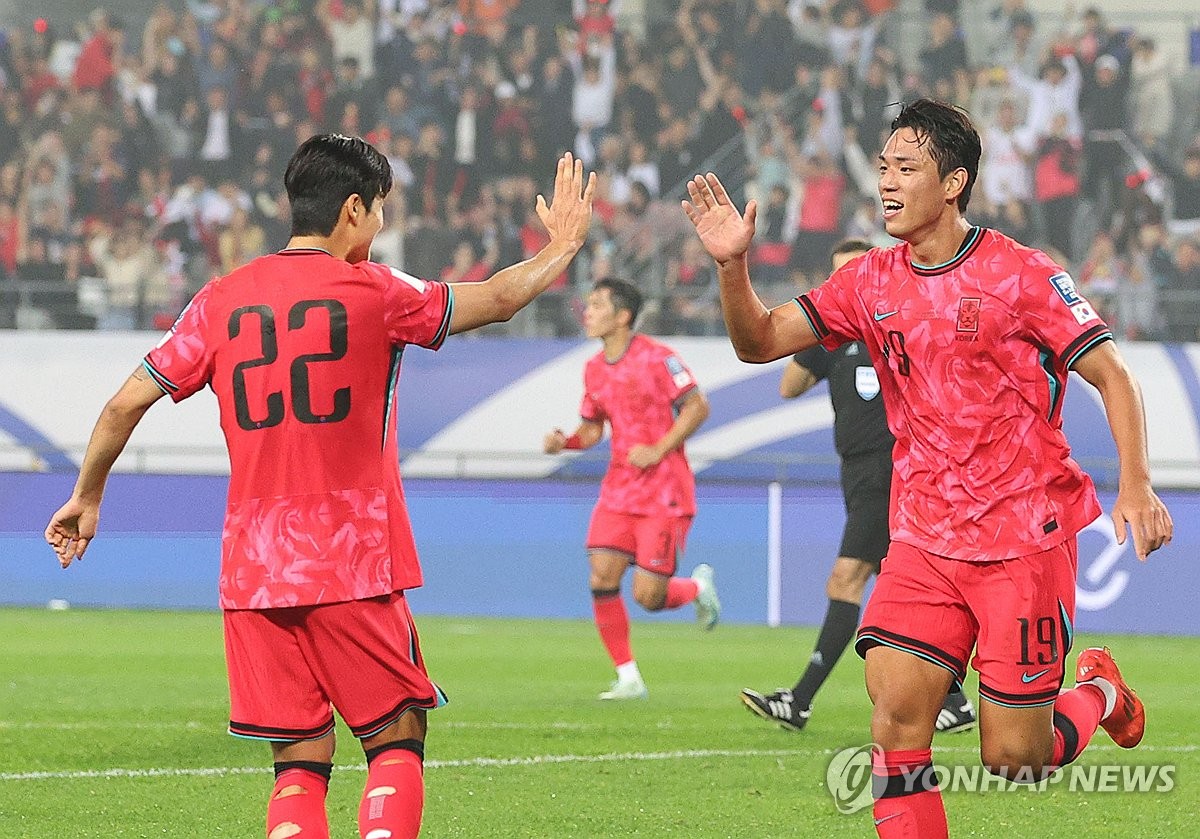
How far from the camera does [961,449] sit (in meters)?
5.15

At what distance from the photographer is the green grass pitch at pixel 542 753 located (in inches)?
258

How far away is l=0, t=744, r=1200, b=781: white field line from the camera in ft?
24.7

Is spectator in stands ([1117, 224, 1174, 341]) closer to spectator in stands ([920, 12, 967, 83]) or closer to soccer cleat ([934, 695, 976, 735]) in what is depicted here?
spectator in stands ([920, 12, 967, 83])

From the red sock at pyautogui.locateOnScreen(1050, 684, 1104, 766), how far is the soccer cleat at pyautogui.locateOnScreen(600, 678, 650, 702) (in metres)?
4.65

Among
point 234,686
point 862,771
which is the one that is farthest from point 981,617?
point 862,771

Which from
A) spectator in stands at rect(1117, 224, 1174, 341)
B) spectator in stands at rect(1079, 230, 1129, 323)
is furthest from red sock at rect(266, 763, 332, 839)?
spectator in stands at rect(1079, 230, 1129, 323)

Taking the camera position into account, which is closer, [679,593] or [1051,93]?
[679,593]

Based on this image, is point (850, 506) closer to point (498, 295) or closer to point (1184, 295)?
point (498, 295)

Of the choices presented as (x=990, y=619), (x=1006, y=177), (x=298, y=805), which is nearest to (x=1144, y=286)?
(x=1006, y=177)

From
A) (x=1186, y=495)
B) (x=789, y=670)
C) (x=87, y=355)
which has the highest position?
(x=87, y=355)

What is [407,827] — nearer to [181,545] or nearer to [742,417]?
[181,545]

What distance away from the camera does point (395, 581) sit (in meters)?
4.62

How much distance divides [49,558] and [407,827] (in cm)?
1218

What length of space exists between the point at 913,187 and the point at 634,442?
589cm
